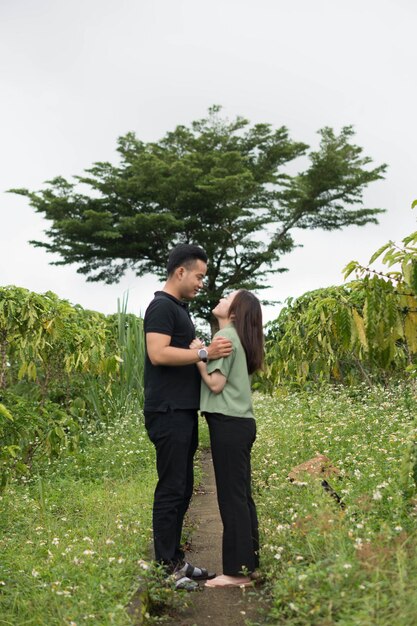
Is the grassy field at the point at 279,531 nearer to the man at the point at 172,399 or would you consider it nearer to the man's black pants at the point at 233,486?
the man's black pants at the point at 233,486

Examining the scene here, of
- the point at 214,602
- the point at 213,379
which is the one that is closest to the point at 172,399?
the point at 213,379

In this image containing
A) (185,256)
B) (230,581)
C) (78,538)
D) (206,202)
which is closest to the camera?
(230,581)

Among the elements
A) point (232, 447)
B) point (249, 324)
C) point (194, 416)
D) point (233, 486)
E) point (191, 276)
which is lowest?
point (233, 486)

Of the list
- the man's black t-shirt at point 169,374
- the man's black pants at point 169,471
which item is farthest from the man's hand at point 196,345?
the man's black pants at point 169,471

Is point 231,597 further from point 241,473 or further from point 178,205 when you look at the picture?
point 178,205

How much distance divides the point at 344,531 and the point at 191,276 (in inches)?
67.3

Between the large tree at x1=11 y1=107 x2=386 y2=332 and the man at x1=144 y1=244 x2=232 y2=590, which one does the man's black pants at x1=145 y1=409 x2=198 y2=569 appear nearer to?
the man at x1=144 y1=244 x2=232 y2=590

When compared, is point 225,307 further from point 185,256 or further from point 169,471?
point 169,471

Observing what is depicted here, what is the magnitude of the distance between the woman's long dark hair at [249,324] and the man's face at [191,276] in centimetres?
25

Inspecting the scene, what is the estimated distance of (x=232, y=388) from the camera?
4617mm

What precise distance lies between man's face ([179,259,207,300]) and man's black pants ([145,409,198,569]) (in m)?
0.75

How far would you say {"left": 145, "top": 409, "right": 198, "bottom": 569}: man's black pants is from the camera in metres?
4.55

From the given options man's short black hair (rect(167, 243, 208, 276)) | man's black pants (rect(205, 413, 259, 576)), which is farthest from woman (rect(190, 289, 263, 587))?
man's short black hair (rect(167, 243, 208, 276))

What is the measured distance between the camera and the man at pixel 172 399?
4527 mm
